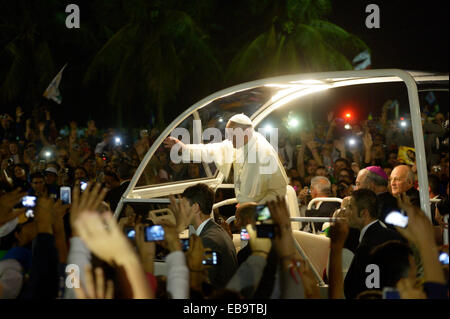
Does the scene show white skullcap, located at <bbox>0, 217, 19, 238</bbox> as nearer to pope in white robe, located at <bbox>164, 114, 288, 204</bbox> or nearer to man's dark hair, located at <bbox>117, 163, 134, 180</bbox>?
pope in white robe, located at <bbox>164, 114, 288, 204</bbox>

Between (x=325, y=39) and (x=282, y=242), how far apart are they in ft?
53.3

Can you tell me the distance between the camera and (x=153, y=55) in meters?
16.9

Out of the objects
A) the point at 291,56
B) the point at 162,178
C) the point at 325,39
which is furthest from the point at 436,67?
the point at 162,178

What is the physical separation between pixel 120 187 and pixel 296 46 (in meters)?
11.1

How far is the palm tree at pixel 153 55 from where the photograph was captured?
16.9 metres

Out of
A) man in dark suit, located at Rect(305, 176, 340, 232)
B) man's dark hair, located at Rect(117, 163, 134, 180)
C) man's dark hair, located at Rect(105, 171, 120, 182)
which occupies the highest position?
man's dark hair, located at Rect(117, 163, 134, 180)

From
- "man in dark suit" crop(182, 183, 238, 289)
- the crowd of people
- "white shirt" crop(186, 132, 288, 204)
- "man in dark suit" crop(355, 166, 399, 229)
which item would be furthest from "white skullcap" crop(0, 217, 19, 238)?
"man in dark suit" crop(355, 166, 399, 229)

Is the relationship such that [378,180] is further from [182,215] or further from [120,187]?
[120,187]

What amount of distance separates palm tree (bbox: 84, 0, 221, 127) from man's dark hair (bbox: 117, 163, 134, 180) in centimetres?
715

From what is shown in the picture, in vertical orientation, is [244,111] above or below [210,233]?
above

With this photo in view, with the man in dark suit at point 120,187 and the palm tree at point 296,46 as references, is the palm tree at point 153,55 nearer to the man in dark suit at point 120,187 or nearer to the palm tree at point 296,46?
the palm tree at point 296,46

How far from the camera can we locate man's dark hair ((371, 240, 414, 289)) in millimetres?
3584

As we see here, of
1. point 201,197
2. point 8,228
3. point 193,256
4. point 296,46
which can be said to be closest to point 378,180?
point 201,197

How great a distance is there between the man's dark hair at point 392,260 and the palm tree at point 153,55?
1279 centimetres
